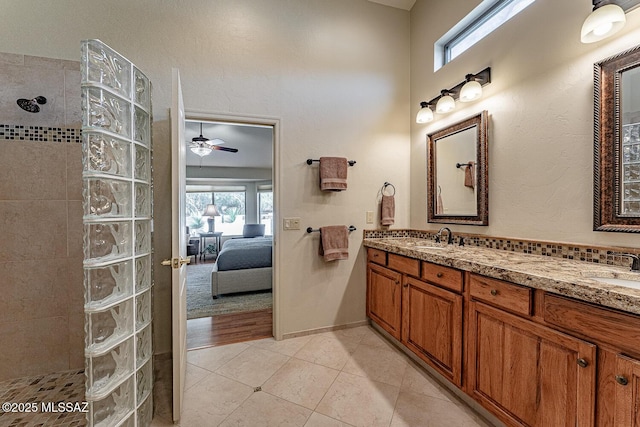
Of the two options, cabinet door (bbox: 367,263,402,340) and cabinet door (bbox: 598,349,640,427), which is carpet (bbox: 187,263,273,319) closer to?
cabinet door (bbox: 367,263,402,340)

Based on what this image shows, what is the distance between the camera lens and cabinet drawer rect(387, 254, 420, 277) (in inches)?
83.1

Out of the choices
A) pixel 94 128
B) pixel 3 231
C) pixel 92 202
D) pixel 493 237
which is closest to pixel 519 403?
pixel 493 237

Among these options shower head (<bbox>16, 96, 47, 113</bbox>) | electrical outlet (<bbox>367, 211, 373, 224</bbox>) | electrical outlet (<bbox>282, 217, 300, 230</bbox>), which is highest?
shower head (<bbox>16, 96, 47, 113</bbox>)

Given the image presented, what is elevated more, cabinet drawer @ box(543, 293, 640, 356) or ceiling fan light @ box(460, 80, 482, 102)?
ceiling fan light @ box(460, 80, 482, 102)

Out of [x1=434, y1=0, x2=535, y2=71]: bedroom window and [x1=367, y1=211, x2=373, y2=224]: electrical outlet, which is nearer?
[x1=434, y1=0, x2=535, y2=71]: bedroom window

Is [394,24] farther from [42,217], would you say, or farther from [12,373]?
[12,373]

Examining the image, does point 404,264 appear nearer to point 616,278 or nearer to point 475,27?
point 616,278

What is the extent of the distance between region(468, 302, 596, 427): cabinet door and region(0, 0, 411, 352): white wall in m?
1.43

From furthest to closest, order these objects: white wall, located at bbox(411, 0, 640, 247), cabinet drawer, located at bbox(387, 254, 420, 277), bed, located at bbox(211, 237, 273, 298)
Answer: bed, located at bbox(211, 237, 273, 298)
cabinet drawer, located at bbox(387, 254, 420, 277)
white wall, located at bbox(411, 0, 640, 247)

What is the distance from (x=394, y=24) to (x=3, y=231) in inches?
153

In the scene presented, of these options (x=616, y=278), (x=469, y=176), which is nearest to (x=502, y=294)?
(x=616, y=278)

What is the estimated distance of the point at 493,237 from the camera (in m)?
2.12

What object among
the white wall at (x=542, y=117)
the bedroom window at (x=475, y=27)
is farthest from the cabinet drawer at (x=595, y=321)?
the bedroom window at (x=475, y=27)

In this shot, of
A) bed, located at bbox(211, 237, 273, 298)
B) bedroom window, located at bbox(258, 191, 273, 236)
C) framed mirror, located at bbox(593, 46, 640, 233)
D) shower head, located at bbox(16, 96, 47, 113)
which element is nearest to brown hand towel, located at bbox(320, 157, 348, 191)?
framed mirror, located at bbox(593, 46, 640, 233)
